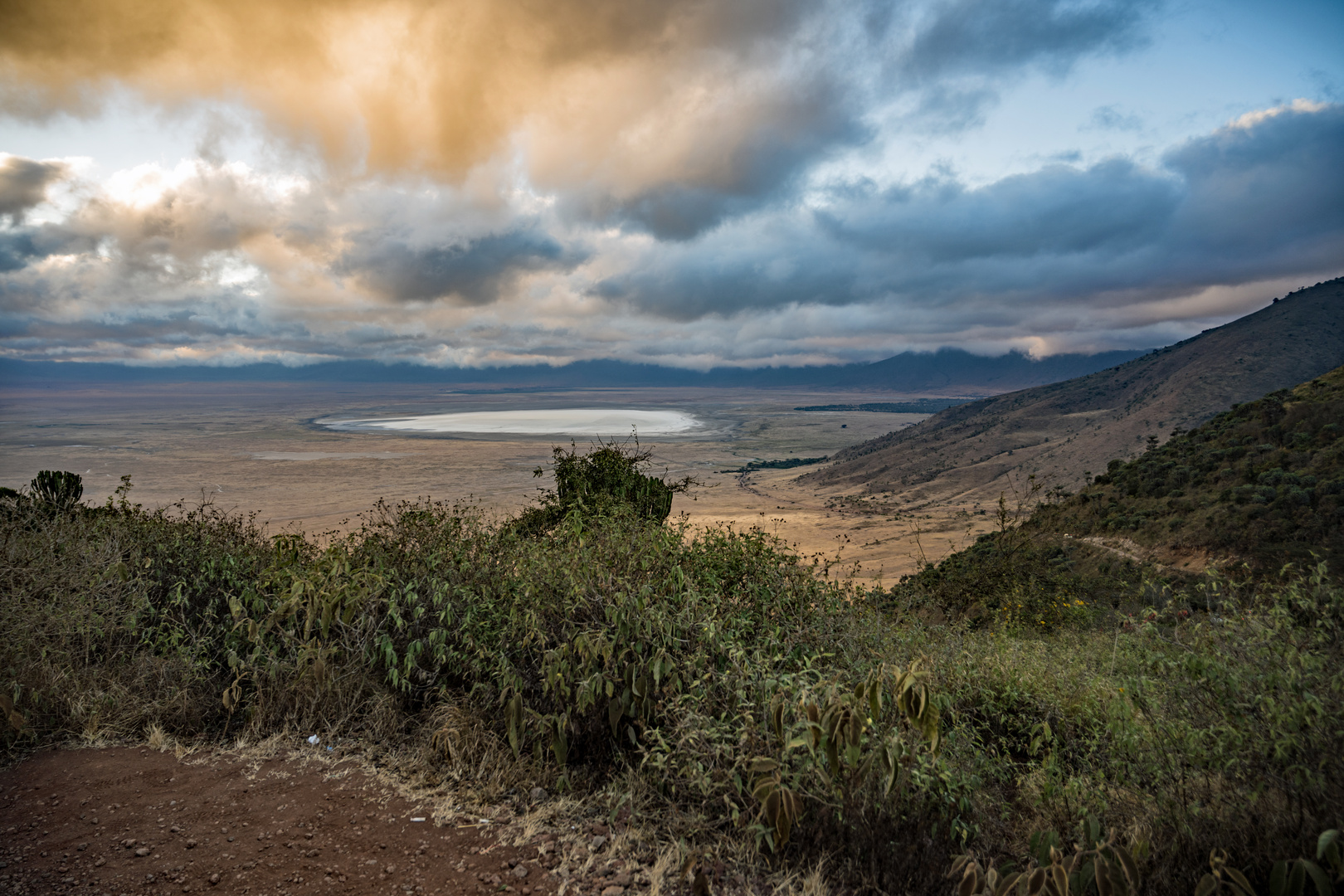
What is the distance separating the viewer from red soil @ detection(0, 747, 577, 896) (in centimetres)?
348

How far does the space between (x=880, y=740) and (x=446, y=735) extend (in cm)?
299

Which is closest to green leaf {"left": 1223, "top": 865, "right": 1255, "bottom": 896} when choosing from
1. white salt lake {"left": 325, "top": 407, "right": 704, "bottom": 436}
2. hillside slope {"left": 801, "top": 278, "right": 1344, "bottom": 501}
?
hillside slope {"left": 801, "top": 278, "right": 1344, "bottom": 501}

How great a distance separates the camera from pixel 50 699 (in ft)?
16.0

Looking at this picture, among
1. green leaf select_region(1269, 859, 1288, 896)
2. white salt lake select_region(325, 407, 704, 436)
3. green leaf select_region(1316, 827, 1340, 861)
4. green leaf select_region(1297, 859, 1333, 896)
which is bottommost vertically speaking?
white salt lake select_region(325, 407, 704, 436)

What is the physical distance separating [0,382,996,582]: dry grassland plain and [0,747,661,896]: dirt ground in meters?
4.11

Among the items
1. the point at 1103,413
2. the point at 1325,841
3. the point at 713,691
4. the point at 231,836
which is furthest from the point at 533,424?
the point at 1325,841

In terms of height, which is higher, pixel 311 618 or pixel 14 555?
pixel 14 555

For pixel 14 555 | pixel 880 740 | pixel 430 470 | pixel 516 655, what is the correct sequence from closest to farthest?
pixel 880 740 < pixel 516 655 < pixel 14 555 < pixel 430 470

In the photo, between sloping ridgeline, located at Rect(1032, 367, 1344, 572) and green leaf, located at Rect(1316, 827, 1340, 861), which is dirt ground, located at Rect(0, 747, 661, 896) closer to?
green leaf, located at Rect(1316, 827, 1340, 861)

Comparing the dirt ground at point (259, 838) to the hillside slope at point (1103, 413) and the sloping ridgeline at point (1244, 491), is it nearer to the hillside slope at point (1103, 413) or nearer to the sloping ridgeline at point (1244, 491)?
the sloping ridgeline at point (1244, 491)

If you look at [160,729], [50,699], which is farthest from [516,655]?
[50,699]

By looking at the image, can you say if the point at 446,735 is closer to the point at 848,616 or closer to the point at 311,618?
the point at 311,618

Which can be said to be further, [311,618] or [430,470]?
[430,470]

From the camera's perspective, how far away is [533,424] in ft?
470
